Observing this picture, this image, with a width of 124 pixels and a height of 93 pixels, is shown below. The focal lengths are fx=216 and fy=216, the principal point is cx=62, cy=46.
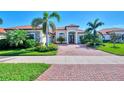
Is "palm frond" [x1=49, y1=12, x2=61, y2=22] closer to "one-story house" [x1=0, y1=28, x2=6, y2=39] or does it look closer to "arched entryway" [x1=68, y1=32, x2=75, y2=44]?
"one-story house" [x1=0, y1=28, x2=6, y2=39]

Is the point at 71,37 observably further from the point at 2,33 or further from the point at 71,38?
the point at 2,33

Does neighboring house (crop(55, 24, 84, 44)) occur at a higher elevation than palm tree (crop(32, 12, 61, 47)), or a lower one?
lower

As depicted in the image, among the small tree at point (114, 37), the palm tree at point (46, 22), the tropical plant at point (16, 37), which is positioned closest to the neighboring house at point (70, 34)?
the small tree at point (114, 37)

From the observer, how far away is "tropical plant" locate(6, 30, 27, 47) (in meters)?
25.6

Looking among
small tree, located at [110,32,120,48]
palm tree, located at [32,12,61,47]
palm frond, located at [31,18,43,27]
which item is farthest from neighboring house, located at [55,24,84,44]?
palm frond, located at [31,18,43,27]

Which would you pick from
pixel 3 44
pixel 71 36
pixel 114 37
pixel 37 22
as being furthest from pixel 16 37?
pixel 114 37

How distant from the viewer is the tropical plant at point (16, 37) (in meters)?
25.6
